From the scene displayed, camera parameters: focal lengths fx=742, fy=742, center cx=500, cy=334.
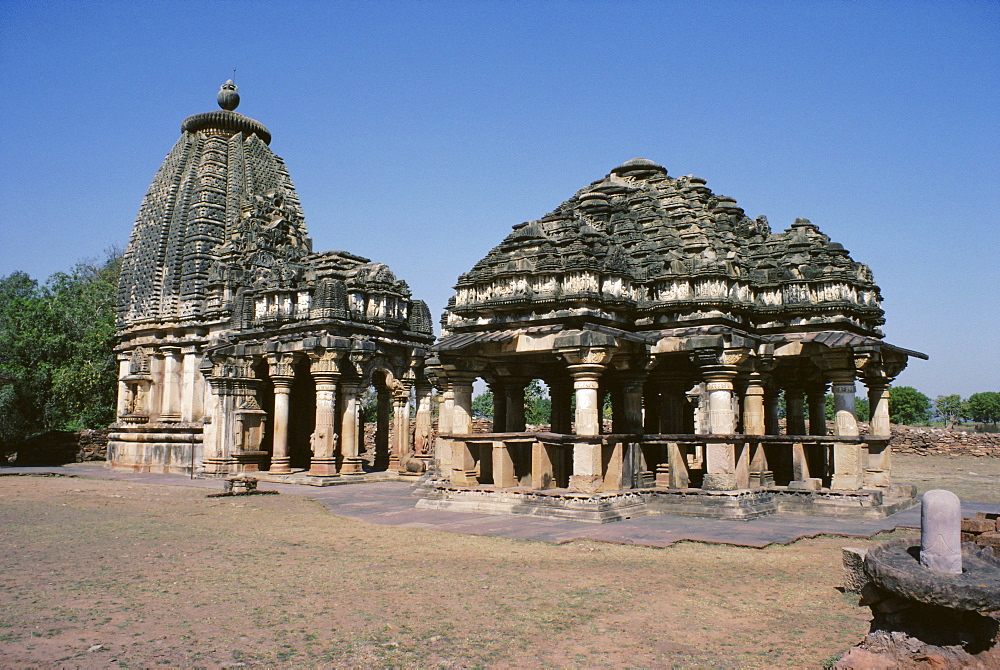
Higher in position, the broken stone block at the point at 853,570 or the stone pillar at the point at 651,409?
the stone pillar at the point at 651,409

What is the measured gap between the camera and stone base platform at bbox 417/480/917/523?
40.8 feet

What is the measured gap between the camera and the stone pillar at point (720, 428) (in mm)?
13020

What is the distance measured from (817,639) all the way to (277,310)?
19.3 metres

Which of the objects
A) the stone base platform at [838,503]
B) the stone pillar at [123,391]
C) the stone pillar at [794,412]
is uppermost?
the stone pillar at [123,391]

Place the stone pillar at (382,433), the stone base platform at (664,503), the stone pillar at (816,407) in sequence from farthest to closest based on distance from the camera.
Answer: the stone pillar at (382,433) → the stone pillar at (816,407) → the stone base platform at (664,503)

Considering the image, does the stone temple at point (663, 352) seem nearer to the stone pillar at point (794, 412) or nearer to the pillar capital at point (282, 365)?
the stone pillar at point (794, 412)

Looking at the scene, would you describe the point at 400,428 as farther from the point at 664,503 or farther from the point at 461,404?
the point at 664,503

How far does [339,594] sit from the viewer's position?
7.35 m

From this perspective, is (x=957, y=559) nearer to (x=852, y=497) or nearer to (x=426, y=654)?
(x=426, y=654)

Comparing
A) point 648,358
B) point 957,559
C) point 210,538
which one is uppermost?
point 648,358

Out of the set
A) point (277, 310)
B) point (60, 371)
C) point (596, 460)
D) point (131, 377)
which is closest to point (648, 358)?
point (596, 460)

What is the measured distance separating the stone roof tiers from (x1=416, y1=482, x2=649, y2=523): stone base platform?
10.0ft

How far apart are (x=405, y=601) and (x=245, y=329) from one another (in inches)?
731

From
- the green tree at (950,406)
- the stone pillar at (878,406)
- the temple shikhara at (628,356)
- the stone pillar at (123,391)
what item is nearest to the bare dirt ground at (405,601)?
the temple shikhara at (628,356)
